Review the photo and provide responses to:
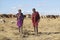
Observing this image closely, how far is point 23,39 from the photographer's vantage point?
56.3 ft

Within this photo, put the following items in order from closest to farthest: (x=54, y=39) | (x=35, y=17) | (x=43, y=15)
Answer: (x=54, y=39), (x=35, y=17), (x=43, y=15)

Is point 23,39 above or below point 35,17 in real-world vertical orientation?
below

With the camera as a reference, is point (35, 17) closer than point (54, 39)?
No

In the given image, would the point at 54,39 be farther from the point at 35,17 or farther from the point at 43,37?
the point at 35,17

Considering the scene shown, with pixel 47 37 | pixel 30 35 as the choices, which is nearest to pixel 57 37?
pixel 47 37

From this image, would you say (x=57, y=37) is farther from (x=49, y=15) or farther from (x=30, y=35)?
(x=49, y=15)

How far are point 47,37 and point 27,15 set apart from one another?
24837 millimetres

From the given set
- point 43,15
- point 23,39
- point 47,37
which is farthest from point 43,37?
point 43,15

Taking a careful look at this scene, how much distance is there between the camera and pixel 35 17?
60.4ft

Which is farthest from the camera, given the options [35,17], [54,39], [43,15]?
[43,15]

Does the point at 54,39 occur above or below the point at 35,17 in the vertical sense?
below

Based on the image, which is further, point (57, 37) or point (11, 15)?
Result: point (11, 15)

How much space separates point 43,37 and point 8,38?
2160mm

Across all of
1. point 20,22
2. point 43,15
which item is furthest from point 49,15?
point 20,22
